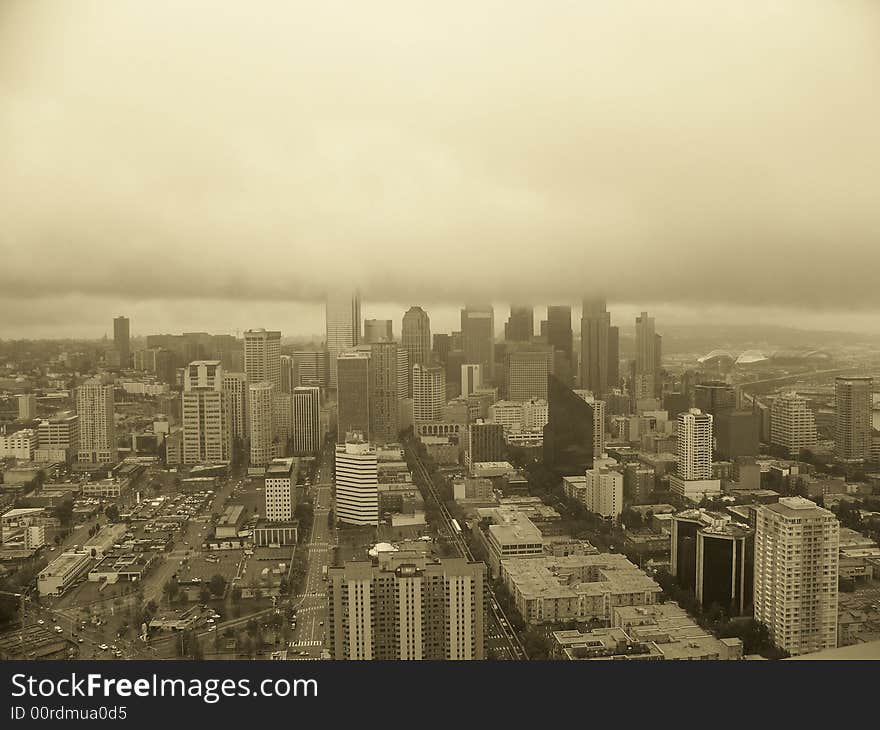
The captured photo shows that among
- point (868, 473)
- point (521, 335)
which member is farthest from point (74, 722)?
point (868, 473)

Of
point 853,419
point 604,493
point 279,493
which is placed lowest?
point 604,493

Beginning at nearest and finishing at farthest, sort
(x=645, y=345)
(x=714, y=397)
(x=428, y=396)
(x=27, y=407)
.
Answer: (x=27, y=407) → (x=645, y=345) → (x=714, y=397) → (x=428, y=396)

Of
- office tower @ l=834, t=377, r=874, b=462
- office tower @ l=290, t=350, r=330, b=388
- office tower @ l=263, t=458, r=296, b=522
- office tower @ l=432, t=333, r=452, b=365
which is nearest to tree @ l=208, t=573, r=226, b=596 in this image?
office tower @ l=263, t=458, r=296, b=522

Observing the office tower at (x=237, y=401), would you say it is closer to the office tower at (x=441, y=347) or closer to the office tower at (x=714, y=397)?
the office tower at (x=441, y=347)

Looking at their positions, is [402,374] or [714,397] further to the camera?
[402,374]

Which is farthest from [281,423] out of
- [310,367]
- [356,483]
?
[356,483]

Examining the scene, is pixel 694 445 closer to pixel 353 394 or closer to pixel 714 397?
pixel 714 397
